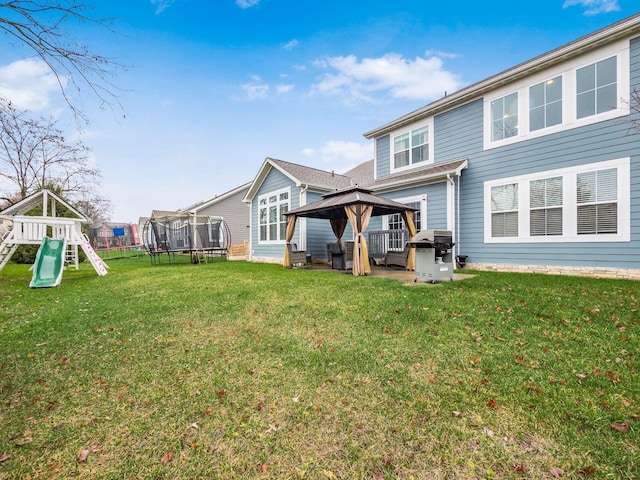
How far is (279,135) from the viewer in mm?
17234

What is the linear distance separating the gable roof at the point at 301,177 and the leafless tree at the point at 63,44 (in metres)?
8.34

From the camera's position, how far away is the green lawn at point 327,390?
176cm

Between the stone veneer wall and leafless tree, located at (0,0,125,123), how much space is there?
386 inches

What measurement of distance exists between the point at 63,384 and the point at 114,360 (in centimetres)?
49

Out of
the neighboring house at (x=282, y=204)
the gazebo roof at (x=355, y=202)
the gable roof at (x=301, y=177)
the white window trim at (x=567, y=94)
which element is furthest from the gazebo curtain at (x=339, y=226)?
the white window trim at (x=567, y=94)

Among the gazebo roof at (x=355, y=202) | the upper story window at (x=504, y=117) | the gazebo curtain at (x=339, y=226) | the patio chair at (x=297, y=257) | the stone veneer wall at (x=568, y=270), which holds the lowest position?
the stone veneer wall at (x=568, y=270)

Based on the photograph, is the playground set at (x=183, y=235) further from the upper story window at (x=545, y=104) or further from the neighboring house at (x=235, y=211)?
the upper story window at (x=545, y=104)

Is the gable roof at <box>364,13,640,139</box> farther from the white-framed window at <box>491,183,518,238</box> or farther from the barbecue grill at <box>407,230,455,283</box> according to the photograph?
the barbecue grill at <box>407,230,455,283</box>

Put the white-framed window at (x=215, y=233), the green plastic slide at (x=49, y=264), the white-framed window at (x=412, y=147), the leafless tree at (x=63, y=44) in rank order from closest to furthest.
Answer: the leafless tree at (x=63, y=44) < the green plastic slide at (x=49, y=264) < the white-framed window at (x=412, y=147) < the white-framed window at (x=215, y=233)

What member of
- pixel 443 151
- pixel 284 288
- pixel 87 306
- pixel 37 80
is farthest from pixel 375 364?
pixel 443 151

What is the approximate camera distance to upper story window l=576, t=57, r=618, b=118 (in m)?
6.97

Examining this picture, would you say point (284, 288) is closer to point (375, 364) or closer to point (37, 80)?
point (375, 364)

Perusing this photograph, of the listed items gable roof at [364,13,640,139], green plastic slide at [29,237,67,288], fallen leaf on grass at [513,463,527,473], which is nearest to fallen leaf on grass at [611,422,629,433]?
fallen leaf on grass at [513,463,527,473]

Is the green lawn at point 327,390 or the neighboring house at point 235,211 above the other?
the neighboring house at point 235,211
